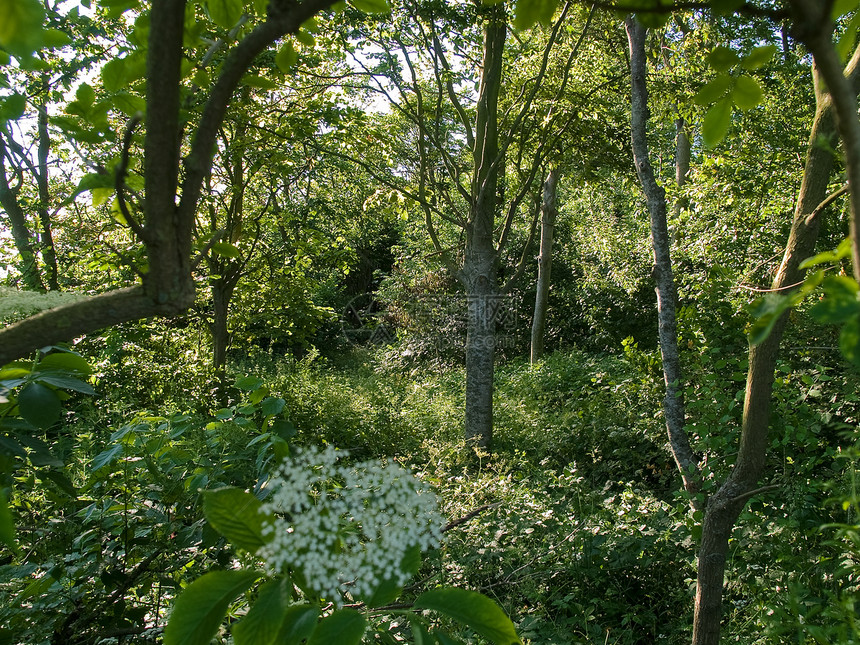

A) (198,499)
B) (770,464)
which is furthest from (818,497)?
(198,499)

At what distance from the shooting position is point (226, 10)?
0.92 metres

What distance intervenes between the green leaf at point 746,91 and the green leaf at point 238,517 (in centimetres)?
99

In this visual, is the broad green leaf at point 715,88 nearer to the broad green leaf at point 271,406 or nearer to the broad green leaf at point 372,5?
the broad green leaf at point 372,5

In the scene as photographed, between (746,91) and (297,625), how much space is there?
1020 millimetres

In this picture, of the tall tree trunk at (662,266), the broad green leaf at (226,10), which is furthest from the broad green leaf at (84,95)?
the tall tree trunk at (662,266)

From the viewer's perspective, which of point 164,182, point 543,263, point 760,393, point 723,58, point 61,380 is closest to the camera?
point 164,182

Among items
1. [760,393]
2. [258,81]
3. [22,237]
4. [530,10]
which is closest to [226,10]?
[258,81]

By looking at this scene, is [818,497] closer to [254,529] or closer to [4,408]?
[254,529]

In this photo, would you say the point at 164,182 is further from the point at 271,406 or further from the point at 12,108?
the point at 271,406

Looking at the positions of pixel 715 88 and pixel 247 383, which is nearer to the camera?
pixel 715 88

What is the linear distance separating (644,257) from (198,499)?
32.4 feet

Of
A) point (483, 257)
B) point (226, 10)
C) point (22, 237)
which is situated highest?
point (22, 237)

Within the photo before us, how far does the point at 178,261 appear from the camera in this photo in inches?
29.0

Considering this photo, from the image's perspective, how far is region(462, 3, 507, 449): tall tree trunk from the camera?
6191mm
